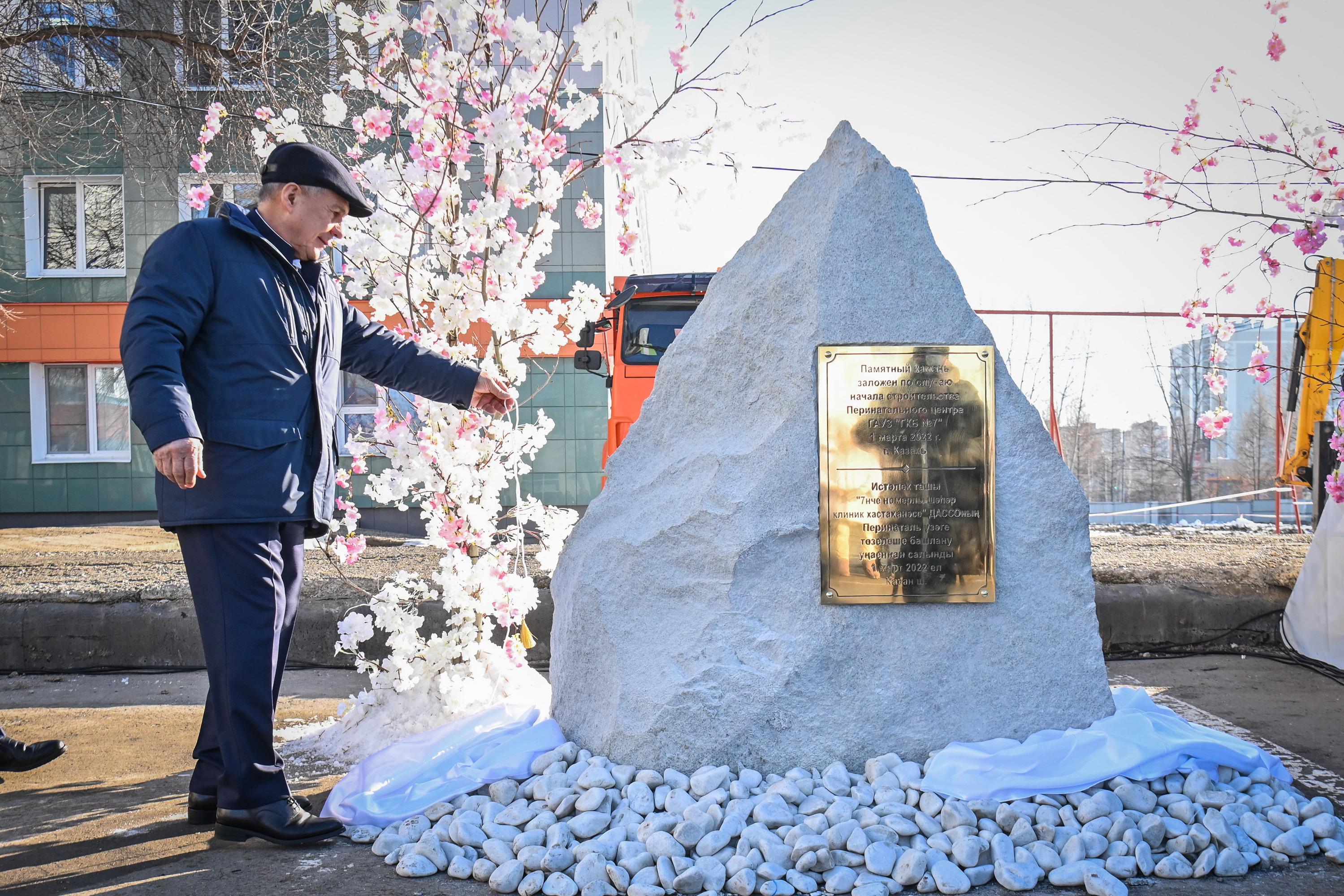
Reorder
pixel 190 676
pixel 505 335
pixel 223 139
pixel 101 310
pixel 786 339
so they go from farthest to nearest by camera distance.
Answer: pixel 101 310 < pixel 223 139 < pixel 190 676 < pixel 505 335 < pixel 786 339

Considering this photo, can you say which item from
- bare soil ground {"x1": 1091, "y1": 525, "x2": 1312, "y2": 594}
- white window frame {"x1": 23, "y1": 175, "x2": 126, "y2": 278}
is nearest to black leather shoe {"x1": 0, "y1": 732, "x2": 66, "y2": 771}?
bare soil ground {"x1": 1091, "y1": 525, "x2": 1312, "y2": 594}

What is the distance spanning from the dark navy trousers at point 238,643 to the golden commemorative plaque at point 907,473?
1.61 meters

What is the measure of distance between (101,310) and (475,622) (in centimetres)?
1106

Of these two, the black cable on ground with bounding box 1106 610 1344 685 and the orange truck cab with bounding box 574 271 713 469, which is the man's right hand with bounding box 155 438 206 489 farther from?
the orange truck cab with bounding box 574 271 713 469

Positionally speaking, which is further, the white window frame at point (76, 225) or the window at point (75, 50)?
the white window frame at point (76, 225)

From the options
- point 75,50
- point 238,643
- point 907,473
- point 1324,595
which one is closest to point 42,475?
point 75,50

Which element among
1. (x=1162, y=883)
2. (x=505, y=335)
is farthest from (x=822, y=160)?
(x=1162, y=883)

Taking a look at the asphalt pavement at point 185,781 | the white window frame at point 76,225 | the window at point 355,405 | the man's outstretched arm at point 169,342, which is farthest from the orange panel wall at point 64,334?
the man's outstretched arm at point 169,342

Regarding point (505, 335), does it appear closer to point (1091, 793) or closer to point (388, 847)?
point (388, 847)

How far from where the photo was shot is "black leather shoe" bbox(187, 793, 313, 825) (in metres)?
2.75

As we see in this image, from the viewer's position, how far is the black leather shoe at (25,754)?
10.2 ft

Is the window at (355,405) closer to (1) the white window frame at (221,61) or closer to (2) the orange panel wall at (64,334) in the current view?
(2) the orange panel wall at (64,334)

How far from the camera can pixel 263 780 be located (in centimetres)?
258

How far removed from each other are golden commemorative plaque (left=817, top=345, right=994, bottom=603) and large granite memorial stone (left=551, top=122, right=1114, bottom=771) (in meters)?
0.04
